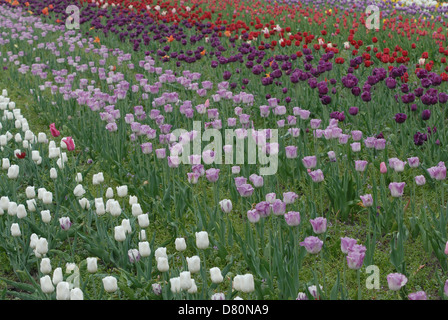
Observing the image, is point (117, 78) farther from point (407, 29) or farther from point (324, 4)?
point (324, 4)

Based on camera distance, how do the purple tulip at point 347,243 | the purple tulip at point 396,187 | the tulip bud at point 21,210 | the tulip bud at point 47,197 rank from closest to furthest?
the purple tulip at point 347,243, the purple tulip at point 396,187, the tulip bud at point 21,210, the tulip bud at point 47,197

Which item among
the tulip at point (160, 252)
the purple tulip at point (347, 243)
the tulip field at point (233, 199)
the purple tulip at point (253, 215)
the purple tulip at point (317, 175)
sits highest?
the purple tulip at point (347, 243)

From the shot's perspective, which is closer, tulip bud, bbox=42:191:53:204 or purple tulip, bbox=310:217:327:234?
purple tulip, bbox=310:217:327:234

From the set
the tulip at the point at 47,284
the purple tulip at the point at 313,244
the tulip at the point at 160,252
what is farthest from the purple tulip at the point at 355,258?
the tulip at the point at 47,284

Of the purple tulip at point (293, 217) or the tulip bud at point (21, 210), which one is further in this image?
the tulip bud at point (21, 210)

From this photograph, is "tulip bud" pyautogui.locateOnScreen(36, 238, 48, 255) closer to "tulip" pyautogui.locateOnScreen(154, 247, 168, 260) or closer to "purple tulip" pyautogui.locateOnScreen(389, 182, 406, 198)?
"tulip" pyautogui.locateOnScreen(154, 247, 168, 260)

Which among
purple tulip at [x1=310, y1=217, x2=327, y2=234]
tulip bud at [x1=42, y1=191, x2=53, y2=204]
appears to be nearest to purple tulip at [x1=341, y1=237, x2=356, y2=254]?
purple tulip at [x1=310, y1=217, x2=327, y2=234]

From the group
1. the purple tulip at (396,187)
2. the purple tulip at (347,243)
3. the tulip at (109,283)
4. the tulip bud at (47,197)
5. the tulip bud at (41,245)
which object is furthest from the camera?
the tulip bud at (47,197)

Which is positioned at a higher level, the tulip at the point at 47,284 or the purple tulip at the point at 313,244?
the purple tulip at the point at 313,244

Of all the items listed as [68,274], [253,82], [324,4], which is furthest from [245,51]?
[324,4]

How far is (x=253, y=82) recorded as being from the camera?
25.2ft

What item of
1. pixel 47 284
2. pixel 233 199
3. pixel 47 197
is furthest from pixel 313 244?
pixel 47 197

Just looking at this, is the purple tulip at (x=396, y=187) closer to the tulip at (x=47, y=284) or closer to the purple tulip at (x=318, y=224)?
the purple tulip at (x=318, y=224)

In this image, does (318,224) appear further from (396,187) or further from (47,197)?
(47,197)
